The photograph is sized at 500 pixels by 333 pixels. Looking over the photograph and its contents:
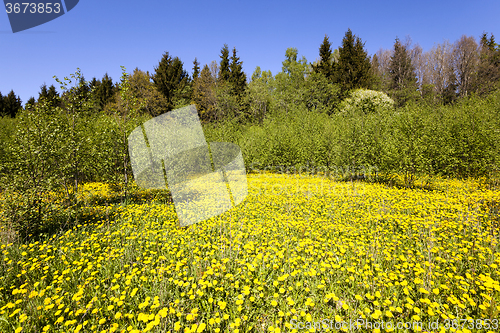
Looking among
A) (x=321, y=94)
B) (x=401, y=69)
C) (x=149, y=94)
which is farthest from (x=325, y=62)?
(x=149, y=94)

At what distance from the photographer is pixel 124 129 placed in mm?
8312

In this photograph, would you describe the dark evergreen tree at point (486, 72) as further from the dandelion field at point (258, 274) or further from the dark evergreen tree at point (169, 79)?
the dark evergreen tree at point (169, 79)

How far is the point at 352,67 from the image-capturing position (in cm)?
3186

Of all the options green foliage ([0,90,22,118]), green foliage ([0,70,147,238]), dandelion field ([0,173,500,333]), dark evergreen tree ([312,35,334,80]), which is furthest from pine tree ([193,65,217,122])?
green foliage ([0,90,22,118])

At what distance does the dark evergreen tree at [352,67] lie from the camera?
31094mm

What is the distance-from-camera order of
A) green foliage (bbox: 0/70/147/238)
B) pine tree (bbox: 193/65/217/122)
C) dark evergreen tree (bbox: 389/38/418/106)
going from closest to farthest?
Answer: green foliage (bbox: 0/70/147/238) < pine tree (bbox: 193/65/217/122) < dark evergreen tree (bbox: 389/38/418/106)

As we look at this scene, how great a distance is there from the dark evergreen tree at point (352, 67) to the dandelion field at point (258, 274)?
28.5m

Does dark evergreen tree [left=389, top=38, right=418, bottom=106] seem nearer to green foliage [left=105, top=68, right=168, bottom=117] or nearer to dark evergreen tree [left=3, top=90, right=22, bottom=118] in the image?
green foliage [left=105, top=68, right=168, bottom=117]

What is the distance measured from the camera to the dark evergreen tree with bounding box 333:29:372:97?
31.1m

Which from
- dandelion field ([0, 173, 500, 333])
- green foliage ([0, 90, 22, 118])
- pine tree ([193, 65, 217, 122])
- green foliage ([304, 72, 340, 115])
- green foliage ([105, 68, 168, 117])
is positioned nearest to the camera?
dandelion field ([0, 173, 500, 333])

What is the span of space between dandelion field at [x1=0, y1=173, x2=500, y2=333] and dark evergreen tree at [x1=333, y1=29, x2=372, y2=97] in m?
28.5

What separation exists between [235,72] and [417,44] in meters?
31.0

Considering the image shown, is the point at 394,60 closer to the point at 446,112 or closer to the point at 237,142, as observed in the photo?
the point at 446,112

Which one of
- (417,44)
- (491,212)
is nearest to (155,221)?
(491,212)
